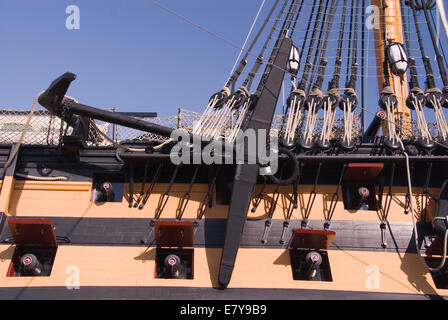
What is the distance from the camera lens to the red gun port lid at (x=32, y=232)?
36.3 ft

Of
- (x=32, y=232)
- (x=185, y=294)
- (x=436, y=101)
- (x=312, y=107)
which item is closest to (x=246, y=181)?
(x=185, y=294)

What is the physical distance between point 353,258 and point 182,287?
363 cm

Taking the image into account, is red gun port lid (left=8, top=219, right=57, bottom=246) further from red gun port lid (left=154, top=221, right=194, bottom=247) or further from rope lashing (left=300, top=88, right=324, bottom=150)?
rope lashing (left=300, top=88, right=324, bottom=150)

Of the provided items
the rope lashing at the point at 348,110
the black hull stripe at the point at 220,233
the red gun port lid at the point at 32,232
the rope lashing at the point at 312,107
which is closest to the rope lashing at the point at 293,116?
the rope lashing at the point at 312,107

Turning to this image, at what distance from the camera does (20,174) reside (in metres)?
12.7

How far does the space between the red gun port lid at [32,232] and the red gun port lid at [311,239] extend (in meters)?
4.97

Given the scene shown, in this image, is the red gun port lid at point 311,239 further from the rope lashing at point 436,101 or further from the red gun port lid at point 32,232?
the red gun port lid at point 32,232

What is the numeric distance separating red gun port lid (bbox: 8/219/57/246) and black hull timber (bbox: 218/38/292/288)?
11.8ft

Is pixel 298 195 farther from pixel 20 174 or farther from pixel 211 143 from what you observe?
pixel 20 174

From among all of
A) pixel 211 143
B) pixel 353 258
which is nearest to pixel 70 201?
pixel 211 143

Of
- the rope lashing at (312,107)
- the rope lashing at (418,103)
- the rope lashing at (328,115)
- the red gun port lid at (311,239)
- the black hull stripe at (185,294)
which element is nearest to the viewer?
the black hull stripe at (185,294)

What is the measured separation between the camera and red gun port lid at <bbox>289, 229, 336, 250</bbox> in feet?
36.4

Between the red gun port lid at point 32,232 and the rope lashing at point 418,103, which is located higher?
the rope lashing at point 418,103

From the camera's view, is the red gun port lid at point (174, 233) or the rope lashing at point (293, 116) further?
the rope lashing at point (293, 116)
